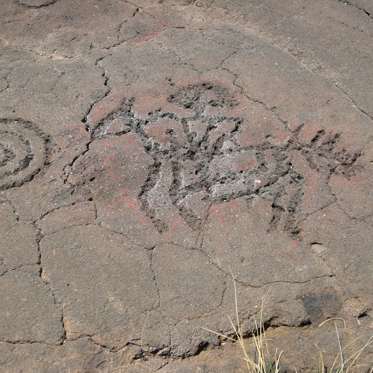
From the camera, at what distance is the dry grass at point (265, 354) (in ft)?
8.29

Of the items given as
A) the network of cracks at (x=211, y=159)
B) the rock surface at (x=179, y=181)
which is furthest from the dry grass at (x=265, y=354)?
the network of cracks at (x=211, y=159)

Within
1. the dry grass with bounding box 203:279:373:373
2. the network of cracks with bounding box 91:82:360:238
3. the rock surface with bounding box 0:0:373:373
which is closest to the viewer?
the dry grass with bounding box 203:279:373:373

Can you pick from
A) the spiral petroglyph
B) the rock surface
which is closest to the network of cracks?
the rock surface

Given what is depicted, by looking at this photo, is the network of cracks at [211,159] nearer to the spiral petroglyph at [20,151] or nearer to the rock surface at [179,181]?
the rock surface at [179,181]

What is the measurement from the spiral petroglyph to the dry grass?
3.81 feet

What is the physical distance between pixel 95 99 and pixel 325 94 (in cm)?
124

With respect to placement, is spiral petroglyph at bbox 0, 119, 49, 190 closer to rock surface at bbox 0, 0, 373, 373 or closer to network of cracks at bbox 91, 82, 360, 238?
rock surface at bbox 0, 0, 373, 373

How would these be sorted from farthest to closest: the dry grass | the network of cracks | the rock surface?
the network of cracks → the rock surface → the dry grass

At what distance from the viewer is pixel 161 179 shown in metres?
3.33

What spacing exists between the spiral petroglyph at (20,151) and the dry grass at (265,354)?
3.81 feet

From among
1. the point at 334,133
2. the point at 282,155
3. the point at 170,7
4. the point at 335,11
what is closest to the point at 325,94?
the point at 334,133

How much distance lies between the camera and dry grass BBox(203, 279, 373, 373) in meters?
2.53

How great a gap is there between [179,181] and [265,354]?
3.27 ft

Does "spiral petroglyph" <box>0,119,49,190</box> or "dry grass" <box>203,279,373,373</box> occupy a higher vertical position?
"dry grass" <box>203,279,373,373</box>
